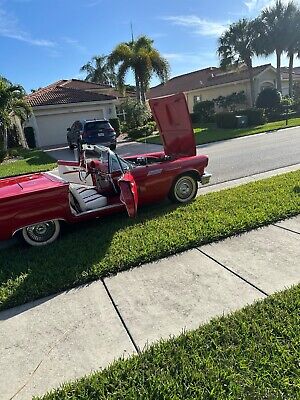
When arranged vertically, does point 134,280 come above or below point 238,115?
below

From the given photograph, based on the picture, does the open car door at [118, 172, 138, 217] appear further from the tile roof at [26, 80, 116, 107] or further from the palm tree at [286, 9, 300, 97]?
the palm tree at [286, 9, 300, 97]

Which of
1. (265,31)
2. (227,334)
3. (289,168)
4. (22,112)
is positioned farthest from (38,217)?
(265,31)

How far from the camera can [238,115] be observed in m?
21.4

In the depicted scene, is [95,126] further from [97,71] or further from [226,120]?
[97,71]

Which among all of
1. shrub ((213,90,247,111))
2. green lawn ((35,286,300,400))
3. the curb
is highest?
shrub ((213,90,247,111))

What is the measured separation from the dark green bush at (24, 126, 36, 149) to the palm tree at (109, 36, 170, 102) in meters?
7.66

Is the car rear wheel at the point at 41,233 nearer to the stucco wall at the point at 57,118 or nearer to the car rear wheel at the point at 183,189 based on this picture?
the car rear wheel at the point at 183,189

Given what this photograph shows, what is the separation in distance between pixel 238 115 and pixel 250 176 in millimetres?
14455

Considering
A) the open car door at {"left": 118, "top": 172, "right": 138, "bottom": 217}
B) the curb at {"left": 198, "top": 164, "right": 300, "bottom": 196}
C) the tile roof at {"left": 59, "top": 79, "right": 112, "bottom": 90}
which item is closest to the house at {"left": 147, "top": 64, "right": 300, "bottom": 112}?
the tile roof at {"left": 59, "top": 79, "right": 112, "bottom": 90}

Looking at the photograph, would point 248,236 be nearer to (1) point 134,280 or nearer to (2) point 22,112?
(1) point 134,280

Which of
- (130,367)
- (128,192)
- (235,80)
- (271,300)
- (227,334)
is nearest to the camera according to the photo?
(130,367)

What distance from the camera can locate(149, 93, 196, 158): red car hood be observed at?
19.8ft

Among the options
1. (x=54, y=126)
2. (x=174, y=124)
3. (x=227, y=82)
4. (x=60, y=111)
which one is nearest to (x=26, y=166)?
(x=174, y=124)

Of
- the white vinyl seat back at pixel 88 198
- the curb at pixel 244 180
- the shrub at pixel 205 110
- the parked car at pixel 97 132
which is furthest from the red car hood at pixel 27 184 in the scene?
the shrub at pixel 205 110
